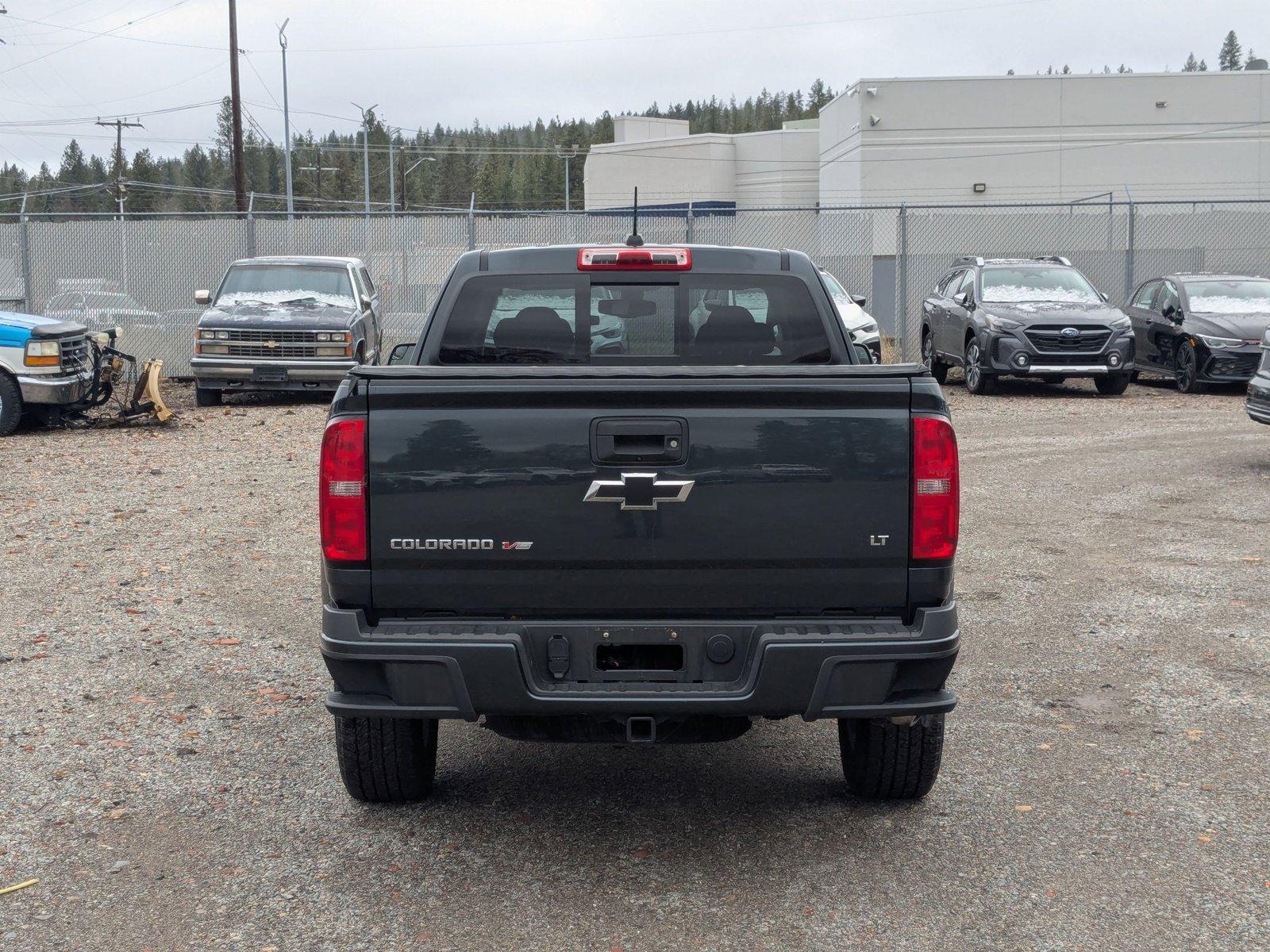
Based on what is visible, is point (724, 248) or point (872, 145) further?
point (872, 145)

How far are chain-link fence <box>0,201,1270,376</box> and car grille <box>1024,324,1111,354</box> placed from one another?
17.2ft

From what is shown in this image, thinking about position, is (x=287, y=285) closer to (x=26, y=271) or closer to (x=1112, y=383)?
(x=26, y=271)

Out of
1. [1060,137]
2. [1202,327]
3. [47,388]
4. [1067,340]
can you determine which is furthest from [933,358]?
[1060,137]

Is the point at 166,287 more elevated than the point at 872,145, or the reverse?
the point at 872,145

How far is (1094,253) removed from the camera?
2539cm

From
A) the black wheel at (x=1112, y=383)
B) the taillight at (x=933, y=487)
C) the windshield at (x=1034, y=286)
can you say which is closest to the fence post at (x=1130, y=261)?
the windshield at (x=1034, y=286)

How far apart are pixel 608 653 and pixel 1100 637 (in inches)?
149

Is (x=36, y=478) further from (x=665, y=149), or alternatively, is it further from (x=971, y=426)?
(x=665, y=149)

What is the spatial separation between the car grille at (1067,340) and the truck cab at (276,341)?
918cm

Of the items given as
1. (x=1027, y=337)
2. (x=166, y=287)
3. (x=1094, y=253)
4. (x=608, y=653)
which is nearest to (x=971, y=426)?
(x=1027, y=337)

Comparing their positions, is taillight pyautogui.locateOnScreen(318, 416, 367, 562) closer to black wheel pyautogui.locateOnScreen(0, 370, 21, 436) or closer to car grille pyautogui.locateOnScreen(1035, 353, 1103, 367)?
black wheel pyautogui.locateOnScreen(0, 370, 21, 436)

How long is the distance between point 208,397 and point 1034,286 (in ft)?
38.3

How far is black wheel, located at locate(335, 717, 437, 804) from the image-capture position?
4.51 m

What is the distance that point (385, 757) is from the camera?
180 inches
